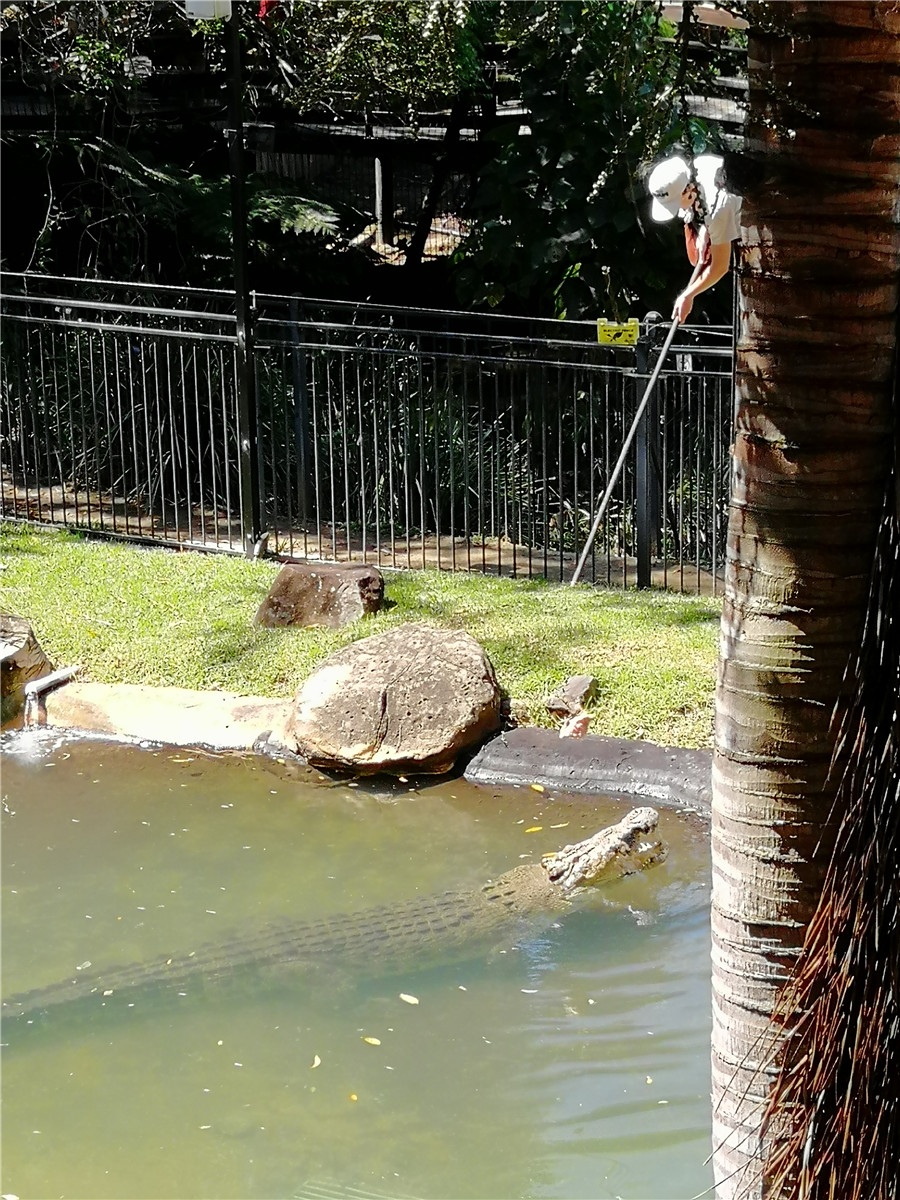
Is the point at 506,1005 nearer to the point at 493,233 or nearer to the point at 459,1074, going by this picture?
the point at 459,1074

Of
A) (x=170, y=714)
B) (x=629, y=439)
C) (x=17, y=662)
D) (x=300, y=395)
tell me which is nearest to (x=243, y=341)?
(x=300, y=395)

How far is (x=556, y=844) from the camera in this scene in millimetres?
5691

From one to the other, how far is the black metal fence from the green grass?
845mm

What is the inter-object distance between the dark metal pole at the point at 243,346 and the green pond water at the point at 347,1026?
361 cm

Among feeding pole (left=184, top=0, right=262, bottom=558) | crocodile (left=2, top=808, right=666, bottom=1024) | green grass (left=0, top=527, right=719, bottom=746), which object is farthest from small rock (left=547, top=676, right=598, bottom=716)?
feeding pole (left=184, top=0, right=262, bottom=558)

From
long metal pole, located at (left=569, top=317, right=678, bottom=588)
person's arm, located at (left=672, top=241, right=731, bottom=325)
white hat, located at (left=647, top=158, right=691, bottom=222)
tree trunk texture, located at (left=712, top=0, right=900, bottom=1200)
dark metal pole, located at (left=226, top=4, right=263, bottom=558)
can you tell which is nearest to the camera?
tree trunk texture, located at (left=712, top=0, right=900, bottom=1200)

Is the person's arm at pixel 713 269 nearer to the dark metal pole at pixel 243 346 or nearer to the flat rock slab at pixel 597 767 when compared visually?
the flat rock slab at pixel 597 767

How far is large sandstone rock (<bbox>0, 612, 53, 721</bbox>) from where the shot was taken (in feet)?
23.2

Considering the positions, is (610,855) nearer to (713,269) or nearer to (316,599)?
(713,269)

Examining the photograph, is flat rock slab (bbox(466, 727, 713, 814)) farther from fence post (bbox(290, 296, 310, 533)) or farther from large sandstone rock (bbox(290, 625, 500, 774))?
fence post (bbox(290, 296, 310, 533))

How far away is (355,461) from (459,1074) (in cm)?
759

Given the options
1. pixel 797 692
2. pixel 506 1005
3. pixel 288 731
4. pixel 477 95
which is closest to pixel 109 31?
pixel 477 95

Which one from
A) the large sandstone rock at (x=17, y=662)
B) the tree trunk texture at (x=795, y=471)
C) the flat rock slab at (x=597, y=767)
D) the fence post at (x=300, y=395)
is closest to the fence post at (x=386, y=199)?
the fence post at (x=300, y=395)

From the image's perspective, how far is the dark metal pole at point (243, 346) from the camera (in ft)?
30.7
